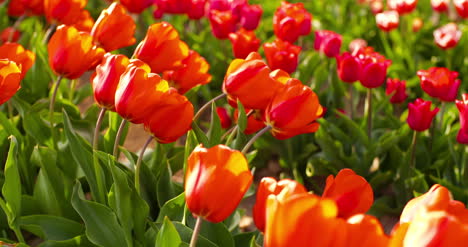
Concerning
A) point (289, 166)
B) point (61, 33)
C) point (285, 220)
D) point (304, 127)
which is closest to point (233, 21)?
point (289, 166)

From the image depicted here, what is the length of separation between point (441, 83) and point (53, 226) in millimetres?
1184

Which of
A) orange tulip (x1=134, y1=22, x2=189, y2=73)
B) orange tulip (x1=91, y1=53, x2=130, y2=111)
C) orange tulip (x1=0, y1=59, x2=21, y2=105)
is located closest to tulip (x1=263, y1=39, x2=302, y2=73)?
orange tulip (x1=134, y1=22, x2=189, y2=73)

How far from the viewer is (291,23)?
2.24 m

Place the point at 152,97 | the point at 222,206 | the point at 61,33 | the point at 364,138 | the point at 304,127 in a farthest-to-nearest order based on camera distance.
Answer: the point at 364,138
the point at 61,33
the point at 304,127
the point at 152,97
the point at 222,206

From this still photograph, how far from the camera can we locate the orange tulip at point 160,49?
1.55m

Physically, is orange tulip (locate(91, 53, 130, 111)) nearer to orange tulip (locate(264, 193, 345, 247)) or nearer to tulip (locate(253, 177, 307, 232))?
tulip (locate(253, 177, 307, 232))

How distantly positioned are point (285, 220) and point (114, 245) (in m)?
0.75

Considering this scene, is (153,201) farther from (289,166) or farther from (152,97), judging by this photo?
(289,166)

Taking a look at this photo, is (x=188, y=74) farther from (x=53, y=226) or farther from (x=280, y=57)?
(x=53, y=226)

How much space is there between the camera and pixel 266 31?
11.5 ft

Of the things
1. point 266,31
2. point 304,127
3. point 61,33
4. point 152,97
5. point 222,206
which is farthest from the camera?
point 266,31

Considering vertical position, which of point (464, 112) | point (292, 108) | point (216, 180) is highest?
point (216, 180)

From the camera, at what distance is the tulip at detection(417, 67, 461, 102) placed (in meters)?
1.94

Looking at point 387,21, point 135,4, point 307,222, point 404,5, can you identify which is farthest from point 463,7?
point 307,222
